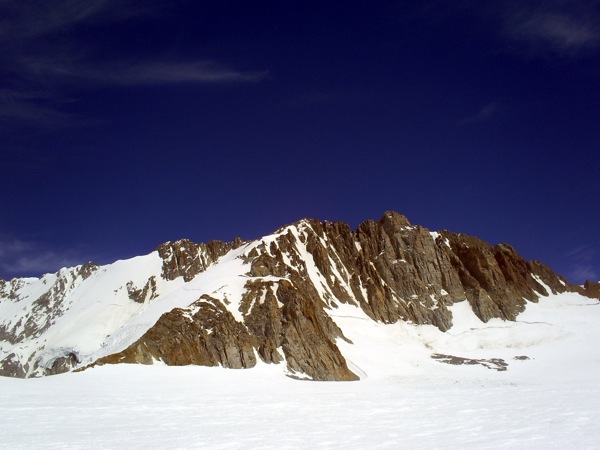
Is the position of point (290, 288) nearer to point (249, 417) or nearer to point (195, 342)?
point (195, 342)

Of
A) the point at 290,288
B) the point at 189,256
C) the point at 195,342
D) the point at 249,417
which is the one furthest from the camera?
the point at 189,256

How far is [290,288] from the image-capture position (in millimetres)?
64062

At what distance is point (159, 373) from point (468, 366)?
2117 inches

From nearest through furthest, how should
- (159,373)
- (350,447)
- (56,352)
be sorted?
(350,447)
(159,373)
(56,352)

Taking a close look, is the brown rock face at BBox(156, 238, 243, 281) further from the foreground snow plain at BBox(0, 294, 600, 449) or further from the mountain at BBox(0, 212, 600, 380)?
the foreground snow plain at BBox(0, 294, 600, 449)

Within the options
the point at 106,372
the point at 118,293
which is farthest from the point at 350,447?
the point at 118,293

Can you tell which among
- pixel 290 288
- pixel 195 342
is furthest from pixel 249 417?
pixel 290 288

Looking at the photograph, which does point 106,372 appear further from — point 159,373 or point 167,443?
point 167,443

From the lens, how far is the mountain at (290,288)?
64312 mm

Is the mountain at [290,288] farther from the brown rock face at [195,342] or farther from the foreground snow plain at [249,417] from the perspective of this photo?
the foreground snow plain at [249,417]

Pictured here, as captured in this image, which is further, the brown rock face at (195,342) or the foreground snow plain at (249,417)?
the brown rock face at (195,342)

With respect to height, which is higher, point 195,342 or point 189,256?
point 189,256

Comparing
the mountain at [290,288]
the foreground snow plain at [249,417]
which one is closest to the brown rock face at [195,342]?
the mountain at [290,288]

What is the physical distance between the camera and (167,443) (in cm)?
1117
